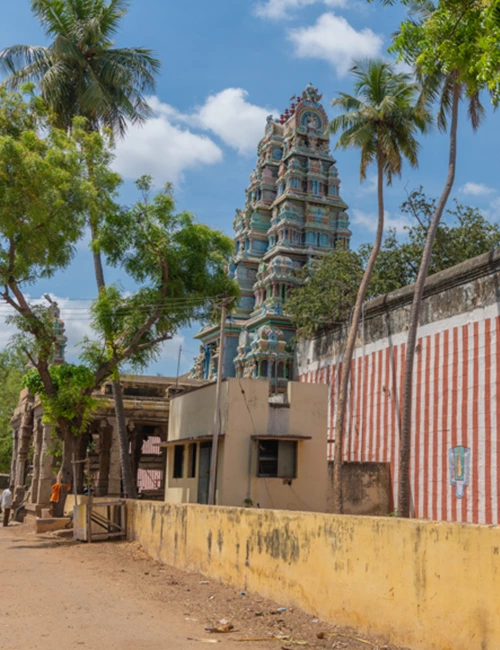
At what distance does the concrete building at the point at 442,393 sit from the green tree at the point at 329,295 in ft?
11.9

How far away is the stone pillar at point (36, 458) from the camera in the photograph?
26.5 meters

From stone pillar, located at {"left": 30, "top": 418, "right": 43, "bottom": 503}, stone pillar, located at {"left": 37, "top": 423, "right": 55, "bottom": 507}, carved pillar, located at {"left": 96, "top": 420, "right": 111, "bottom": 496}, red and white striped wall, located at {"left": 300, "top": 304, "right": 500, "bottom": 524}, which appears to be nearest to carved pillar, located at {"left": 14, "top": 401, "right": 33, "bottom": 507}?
stone pillar, located at {"left": 30, "top": 418, "right": 43, "bottom": 503}

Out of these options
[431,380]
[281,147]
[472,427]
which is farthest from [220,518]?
[281,147]

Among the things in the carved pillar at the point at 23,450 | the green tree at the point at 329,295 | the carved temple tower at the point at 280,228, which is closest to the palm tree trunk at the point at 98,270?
the green tree at the point at 329,295

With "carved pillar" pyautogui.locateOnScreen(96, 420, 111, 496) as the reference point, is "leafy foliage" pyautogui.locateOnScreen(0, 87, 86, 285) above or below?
above

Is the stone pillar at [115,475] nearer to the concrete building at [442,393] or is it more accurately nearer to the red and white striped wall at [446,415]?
the concrete building at [442,393]

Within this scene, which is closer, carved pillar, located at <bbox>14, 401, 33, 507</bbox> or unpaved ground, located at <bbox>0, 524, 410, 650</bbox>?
unpaved ground, located at <bbox>0, 524, 410, 650</bbox>

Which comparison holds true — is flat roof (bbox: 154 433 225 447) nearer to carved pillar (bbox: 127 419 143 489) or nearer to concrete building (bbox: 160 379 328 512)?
concrete building (bbox: 160 379 328 512)

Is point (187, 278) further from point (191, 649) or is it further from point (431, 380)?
point (191, 649)

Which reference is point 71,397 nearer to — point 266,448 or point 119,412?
point 119,412

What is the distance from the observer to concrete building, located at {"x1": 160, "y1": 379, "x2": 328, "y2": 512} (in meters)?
19.5

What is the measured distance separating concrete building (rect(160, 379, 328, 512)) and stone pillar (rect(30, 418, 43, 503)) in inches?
318

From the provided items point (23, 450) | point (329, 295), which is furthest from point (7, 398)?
point (329, 295)

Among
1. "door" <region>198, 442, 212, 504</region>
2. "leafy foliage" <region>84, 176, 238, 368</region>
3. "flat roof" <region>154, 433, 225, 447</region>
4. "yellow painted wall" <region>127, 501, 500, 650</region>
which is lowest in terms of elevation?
"yellow painted wall" <region>127, 501, 500, 650</region>
